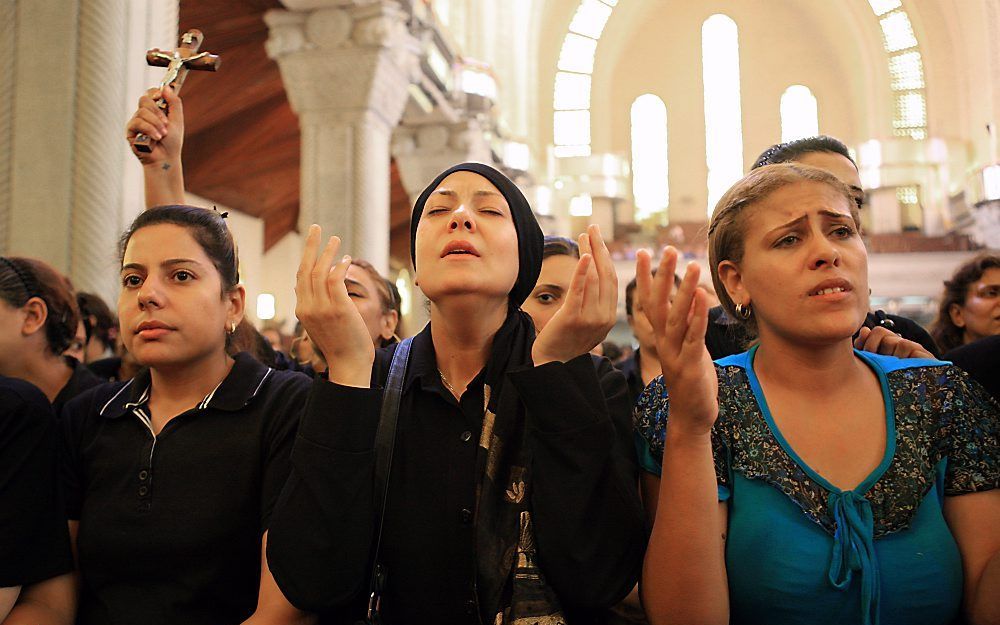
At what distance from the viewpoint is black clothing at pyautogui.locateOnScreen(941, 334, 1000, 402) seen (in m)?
1.88

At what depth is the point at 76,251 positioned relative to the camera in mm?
3961

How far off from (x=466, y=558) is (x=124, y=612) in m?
0.75

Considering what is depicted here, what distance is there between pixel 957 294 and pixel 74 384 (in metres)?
3.48

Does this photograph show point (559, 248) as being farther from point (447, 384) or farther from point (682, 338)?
point (682, 338)

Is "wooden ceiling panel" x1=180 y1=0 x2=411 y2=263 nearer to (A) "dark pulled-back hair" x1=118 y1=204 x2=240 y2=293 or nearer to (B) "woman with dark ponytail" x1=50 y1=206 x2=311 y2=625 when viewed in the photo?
(A) "dark pulled-back hair" x1=118 y1=204 x2=240 y2=293

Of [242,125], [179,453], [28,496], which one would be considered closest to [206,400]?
[179,453]

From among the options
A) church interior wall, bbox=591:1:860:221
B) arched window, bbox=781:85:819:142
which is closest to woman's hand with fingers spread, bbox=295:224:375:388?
church interior wall, bbox=591:1:860:221

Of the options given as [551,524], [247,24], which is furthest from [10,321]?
[247,24]

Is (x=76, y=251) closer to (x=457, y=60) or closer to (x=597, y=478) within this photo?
(x=597, y=478)

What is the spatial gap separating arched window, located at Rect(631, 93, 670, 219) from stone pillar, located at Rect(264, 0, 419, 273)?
20.5 m

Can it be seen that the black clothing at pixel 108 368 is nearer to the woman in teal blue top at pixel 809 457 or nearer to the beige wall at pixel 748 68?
the woman in teal blue top at pixel 809 457

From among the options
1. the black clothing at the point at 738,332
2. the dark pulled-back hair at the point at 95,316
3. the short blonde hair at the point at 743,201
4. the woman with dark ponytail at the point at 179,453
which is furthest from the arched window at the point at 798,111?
the woman with dark ponytail at the point at 179,453

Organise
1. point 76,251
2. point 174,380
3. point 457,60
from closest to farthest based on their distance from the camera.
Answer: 1. point 174,380
2. point 76,251
3. point 457,60

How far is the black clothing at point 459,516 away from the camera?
5.12ft
